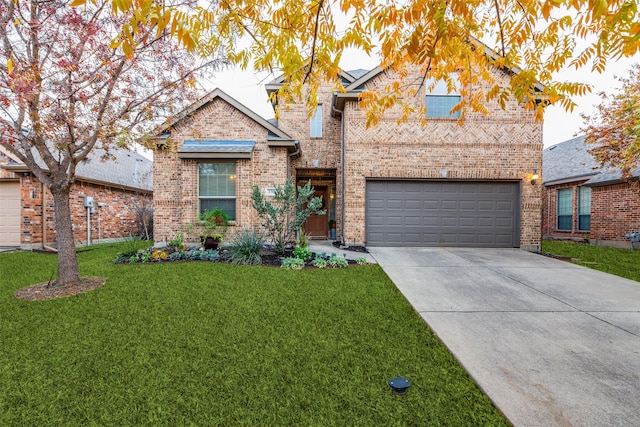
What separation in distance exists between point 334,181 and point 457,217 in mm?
5114

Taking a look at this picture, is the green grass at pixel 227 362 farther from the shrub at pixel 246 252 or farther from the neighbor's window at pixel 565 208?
the neighbor's window at pixel 565 208

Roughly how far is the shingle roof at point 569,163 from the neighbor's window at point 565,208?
81 centimetres

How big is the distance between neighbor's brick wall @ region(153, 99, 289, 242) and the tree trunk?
4.01m

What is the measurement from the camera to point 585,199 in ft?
46.4

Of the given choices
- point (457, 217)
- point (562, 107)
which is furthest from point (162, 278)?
point (457, 217)

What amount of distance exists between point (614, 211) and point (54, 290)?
60.0ft

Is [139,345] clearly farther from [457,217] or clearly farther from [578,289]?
[457,217]

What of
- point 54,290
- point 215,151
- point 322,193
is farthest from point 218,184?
point 54,290

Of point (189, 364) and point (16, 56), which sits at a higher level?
point (16, 56)

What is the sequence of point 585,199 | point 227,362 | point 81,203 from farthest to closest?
→ point 585,199 → point 81,203 → point 227,362

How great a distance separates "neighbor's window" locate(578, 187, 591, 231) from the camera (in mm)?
13907

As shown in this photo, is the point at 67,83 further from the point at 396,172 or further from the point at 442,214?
the point at 442,214

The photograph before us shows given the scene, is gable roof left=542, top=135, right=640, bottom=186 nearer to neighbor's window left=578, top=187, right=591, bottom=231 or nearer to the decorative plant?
neighbor's window left=578, top=187, right=591, bottom=231

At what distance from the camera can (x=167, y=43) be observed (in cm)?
573
